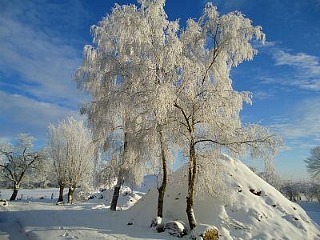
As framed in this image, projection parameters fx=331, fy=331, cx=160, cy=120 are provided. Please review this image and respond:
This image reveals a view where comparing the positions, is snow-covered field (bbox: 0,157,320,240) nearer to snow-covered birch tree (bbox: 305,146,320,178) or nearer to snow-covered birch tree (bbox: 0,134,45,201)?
snow-covered birch tree (bbox: 0,134,45,201)

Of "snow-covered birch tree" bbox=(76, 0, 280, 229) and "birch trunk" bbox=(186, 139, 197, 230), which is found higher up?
"snow-covered birch tree" bbox=(76, 0, 280, 229)

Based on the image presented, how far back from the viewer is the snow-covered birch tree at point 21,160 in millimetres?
50097

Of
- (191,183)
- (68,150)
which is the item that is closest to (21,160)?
(68,150)

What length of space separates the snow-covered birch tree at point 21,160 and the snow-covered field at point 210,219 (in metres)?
29.1

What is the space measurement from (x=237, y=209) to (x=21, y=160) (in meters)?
41.0

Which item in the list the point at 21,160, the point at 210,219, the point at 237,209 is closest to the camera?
the point at 210,219

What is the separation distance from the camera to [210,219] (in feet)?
58.0

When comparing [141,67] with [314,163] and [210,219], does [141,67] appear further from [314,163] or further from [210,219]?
[314,163]

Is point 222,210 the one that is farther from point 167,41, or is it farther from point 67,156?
point 67,156

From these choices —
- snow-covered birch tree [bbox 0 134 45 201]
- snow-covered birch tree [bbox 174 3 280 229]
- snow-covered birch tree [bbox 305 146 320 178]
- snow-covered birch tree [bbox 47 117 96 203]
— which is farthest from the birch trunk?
snow-covered birch tree [bbox 305 146 320 178]

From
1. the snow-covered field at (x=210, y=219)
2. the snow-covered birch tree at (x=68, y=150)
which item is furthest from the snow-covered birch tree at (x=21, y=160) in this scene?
the snow-covered field at (x=210, y=219)

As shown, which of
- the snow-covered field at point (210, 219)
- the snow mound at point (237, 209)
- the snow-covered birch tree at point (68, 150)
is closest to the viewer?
the snow-covered field at point (210, 219)

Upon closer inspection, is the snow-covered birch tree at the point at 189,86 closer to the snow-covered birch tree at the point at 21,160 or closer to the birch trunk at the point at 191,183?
the birch trunk at the point at 191,183

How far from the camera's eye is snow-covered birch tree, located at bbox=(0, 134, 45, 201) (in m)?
50.1
